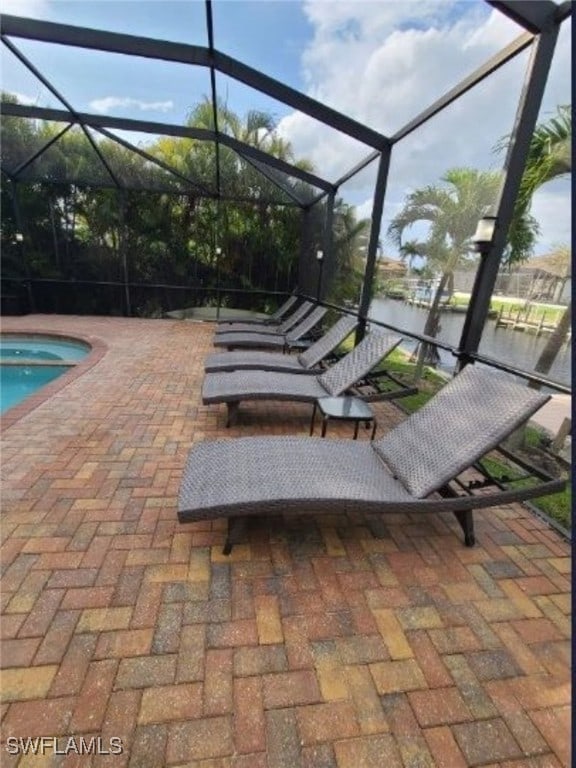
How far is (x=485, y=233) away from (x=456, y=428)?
1.60 meters

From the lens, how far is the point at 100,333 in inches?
332

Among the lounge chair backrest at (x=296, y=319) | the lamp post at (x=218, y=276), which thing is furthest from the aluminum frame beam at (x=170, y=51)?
the lamp post at (x=218, y=276)

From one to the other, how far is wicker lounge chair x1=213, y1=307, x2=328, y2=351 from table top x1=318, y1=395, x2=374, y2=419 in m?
2.91

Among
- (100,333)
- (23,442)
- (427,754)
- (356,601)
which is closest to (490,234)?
(356,601)

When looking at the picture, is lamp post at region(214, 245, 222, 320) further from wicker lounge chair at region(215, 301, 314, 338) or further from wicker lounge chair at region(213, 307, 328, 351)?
wicker lounge chair at region(213, 307, 328, 351)

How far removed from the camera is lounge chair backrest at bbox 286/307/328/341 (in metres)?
6.68

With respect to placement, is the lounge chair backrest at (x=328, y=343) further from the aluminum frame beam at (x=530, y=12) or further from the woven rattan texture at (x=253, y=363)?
the aluminum frame beam at (x=530, y=12)

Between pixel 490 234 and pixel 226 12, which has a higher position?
pixel 226 12

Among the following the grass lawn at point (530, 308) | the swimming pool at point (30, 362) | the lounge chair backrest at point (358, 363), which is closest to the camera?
the grass lawn at point (530, 308)

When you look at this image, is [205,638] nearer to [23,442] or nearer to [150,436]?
[150,436]

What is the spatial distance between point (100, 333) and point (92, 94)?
422 cm

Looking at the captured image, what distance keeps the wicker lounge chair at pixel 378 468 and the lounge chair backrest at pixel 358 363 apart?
121cm

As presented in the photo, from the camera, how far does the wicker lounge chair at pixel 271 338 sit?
20.5 ft

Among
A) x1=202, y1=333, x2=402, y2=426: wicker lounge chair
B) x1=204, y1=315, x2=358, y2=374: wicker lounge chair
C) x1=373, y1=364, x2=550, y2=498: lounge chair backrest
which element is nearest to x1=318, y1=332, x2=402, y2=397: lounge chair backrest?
x1=202, y1=333, x2=402, y2=426: wicker lounge chair
